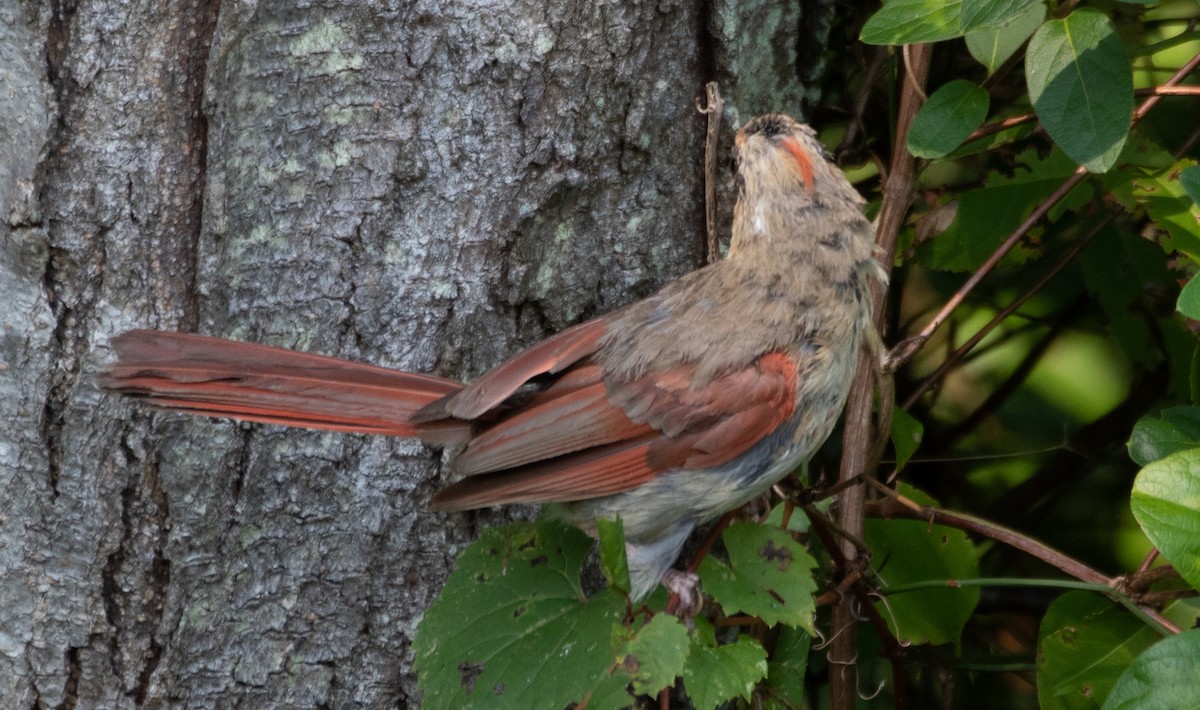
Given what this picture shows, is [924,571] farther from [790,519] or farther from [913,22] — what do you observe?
[913,22]

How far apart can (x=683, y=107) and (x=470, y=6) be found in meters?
0.50

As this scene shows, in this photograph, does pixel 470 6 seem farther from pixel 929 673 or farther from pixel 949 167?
pixel 929 673

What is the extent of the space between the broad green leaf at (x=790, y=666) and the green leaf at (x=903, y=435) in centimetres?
49

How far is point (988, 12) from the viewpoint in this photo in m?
1.91

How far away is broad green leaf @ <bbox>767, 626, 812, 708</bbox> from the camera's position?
2484 millimetres

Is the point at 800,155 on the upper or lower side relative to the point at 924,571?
upper

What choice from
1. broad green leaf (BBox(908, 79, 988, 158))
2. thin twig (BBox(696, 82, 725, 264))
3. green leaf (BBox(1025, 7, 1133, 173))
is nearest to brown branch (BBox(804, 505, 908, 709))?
thin twig (BBox(696, 82, 725, 264))

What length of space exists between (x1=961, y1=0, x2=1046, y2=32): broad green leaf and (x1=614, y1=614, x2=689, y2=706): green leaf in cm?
110

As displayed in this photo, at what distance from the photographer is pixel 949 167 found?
309 centimetres

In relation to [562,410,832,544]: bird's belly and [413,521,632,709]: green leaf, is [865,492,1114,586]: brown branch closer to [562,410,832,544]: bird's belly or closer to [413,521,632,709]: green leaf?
[562,410,832,544]: bird's belly

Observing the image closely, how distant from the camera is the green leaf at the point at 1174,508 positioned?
5.85ft

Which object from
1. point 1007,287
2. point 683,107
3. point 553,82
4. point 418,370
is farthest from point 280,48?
point 1007,287

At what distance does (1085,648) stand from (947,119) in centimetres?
110

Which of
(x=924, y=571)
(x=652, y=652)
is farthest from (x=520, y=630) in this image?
(x=924, y=571)
